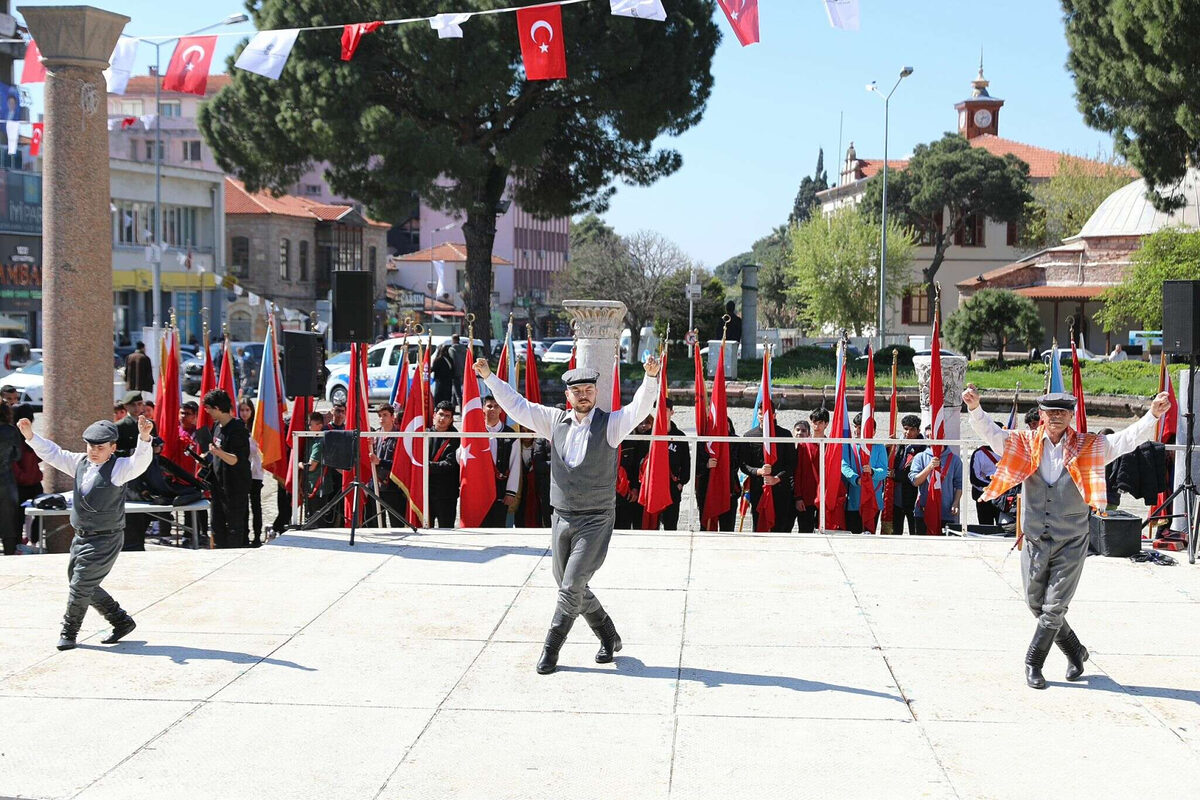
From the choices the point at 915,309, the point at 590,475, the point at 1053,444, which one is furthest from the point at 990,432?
the point at 915,309

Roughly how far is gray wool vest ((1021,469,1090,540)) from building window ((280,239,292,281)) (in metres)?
60.9

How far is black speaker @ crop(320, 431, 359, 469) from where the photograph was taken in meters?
11.3

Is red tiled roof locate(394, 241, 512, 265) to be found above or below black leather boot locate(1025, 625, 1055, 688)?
above

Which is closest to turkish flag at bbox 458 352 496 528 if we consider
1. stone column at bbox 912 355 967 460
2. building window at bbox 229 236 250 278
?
stone column at bbox 912 355 967 460

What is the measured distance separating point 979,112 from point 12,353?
255 ft

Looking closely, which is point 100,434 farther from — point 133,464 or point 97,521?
point 97,521

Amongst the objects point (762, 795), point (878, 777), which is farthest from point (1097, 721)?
point (762, 795)

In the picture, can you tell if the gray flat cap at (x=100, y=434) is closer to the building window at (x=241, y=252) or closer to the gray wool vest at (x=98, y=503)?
the gray wool vest at (x=98, y=503)

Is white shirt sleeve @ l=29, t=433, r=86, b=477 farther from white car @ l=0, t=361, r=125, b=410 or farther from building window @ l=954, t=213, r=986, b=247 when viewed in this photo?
building window @ l=954, t=213, r=986, b=247

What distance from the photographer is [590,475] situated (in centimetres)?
755

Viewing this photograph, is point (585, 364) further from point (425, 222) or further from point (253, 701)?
point (425, 222)

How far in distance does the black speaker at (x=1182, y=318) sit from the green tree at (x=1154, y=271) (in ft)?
93.1

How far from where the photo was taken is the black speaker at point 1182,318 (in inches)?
439

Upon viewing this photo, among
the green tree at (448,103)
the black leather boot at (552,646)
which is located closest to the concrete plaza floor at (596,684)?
the black leather boot at (552,646)
